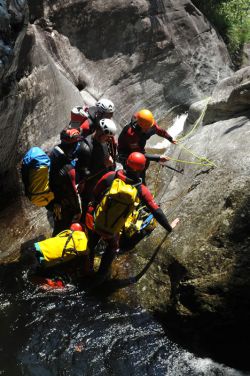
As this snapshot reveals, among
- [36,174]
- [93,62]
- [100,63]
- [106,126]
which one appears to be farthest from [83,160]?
[100,63]

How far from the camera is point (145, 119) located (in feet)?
27.8

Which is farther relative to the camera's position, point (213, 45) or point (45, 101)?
point (213, 45)

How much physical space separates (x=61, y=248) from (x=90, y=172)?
5.36 feet

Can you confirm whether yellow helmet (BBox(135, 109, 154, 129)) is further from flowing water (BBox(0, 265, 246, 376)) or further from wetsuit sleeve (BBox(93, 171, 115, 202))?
flowing water (BBox(0, 265, 246, 376))

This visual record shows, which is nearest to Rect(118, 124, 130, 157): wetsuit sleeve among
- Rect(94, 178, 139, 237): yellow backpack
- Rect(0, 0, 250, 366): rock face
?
Rect(0, 0, 250, 366): rock face

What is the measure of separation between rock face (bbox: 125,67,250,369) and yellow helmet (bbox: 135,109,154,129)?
1.44 m

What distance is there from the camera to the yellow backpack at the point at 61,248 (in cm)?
682

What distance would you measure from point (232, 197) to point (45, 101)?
17.0 feet

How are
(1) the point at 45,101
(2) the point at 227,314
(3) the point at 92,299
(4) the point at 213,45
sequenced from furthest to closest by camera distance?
1. (4) the point at 213,45
2. (1) the point at 45,101
3. (3) the point at 92,299
4. (2) the point at 227,314

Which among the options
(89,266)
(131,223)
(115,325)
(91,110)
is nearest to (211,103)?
(91,110)

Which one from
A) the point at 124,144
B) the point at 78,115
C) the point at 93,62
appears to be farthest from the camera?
the point at 93,62

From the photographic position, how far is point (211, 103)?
9.75 metres

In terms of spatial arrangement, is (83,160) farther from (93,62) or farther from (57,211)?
(93,62)

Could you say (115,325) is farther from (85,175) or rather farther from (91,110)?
(91,110)
